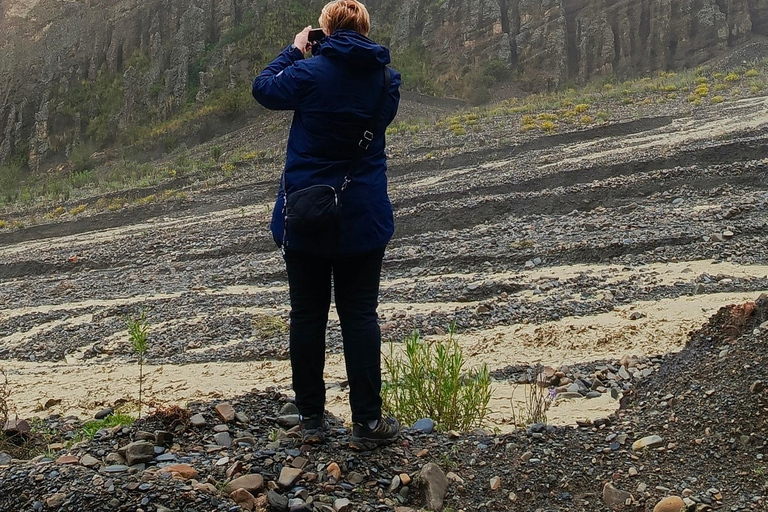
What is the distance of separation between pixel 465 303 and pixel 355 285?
6392mm

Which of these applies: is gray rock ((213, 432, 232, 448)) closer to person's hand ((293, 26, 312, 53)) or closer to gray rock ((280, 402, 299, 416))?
gray rock ((280, 402, 299, 416))

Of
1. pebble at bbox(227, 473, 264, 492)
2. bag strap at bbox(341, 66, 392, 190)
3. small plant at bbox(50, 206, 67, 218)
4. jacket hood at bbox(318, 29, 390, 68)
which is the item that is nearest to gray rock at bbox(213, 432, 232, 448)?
pebble at bbox(227, 473, 264, 492)

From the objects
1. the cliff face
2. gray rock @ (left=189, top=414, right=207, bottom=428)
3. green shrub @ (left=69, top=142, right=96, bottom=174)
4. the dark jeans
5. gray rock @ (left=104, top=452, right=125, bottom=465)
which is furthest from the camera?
green shrub @ (left=69, top=142, right=96, bottom=174)

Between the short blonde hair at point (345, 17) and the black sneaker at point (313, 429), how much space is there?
1.93m

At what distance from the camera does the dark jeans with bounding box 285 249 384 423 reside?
3.81m

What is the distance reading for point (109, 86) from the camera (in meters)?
51.7

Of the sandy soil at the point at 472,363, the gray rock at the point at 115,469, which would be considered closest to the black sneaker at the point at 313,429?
the gray rock at the point at 115,469

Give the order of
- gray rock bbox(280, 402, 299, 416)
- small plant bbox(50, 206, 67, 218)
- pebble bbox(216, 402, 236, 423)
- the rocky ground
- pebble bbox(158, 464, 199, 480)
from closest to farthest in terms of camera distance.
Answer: pebble bbox(158, 464, 199, 480)
the rocky ground
pebble bbox(216, 402, 236, 423)
gray rock bbox(280, 402, 299, 416)
small plant bbox(50, 206, 67, 218)

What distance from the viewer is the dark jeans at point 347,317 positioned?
3807mm

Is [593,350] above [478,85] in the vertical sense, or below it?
below

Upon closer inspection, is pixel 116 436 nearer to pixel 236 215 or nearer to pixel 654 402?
pixel 654 402

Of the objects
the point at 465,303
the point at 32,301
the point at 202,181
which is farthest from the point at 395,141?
the point at 465,303

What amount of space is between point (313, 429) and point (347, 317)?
0.61 meters

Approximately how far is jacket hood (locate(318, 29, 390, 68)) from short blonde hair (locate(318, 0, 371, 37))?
0.22 feet
